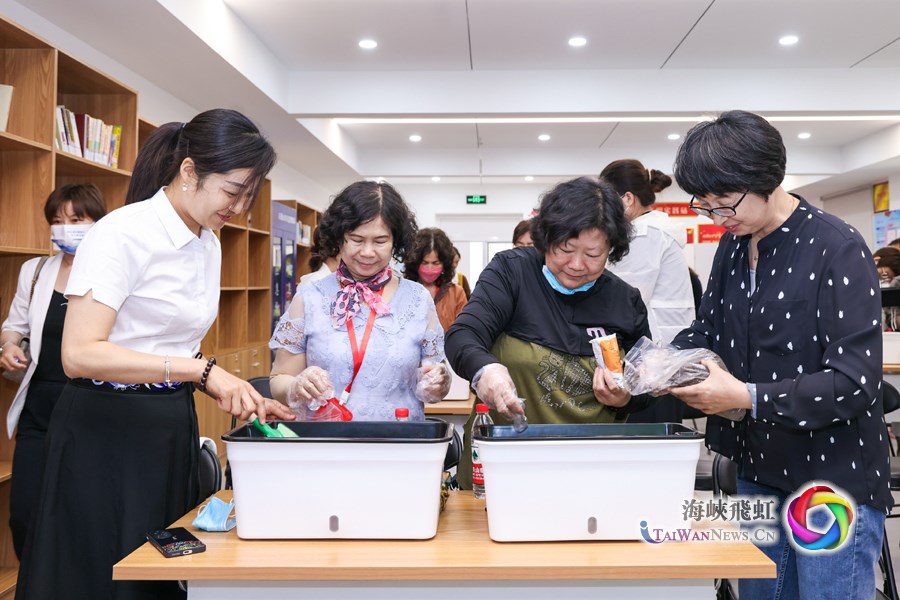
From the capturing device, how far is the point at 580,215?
179 centimetres

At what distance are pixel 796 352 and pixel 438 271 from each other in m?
3.34

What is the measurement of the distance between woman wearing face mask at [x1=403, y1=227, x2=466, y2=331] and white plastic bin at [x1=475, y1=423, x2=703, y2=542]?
10.9ft

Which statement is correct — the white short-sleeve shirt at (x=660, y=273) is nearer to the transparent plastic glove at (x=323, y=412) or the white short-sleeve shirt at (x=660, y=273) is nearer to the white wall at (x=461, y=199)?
the transparent plastic glove at (x=323, y=412)

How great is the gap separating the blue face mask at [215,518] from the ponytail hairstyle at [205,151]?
0.70 meters

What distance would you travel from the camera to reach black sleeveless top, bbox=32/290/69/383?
2.73 meters

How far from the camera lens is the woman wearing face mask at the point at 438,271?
467 centimetres

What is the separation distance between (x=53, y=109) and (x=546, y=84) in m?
4.20

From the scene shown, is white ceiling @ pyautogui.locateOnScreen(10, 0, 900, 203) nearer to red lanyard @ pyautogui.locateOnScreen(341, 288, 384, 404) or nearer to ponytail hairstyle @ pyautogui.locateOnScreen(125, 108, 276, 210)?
ponytail hairstyle @ pyautogui.locateOnScreen(125, 108, 276, 210)

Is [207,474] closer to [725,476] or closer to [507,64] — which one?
[725,476]

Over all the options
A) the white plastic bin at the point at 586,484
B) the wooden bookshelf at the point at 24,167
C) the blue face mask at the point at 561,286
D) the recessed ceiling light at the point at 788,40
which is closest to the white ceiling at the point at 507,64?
the recessed ceiling light at the point at 788,40

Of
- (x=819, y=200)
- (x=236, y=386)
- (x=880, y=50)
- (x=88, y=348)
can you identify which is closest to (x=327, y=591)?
(x=236, y=386)

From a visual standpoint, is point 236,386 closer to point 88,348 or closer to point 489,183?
point 88,348

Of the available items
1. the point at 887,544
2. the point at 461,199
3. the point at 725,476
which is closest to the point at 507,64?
the point at 887,544

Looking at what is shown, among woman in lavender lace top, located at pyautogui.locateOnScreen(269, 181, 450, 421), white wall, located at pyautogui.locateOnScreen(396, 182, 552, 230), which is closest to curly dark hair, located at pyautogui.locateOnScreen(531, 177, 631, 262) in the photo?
woman in lavender lace top, located at pyautogui.locateOnScreen(269, 181, 450, 421)
